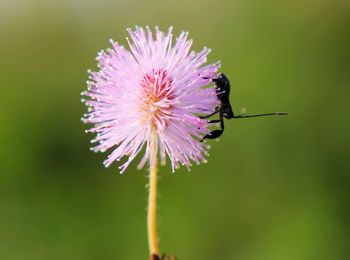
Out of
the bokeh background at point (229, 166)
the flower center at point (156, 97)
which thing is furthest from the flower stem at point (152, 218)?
the bokeh background at point (229, 166)

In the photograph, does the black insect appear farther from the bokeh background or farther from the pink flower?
the bokeh background

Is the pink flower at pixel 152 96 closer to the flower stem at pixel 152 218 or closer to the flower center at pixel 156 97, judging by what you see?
the flower center at pixel 156 97

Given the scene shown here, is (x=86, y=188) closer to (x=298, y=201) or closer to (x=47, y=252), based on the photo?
(x=47, y=252)

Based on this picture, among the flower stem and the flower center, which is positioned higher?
the flower center

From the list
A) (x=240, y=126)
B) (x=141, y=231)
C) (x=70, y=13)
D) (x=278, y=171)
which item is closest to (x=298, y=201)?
(x=278, y=171)

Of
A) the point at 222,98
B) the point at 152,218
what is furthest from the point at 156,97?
the point at 152,218

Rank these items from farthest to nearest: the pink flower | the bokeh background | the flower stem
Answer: the bokeh background → the pink flower → the flower stem

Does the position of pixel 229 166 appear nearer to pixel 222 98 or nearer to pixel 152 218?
pixel 222 98

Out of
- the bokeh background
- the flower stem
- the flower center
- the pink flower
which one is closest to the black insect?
the pink flower
